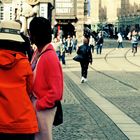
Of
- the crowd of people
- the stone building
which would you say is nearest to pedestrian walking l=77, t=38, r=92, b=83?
the crowd of people

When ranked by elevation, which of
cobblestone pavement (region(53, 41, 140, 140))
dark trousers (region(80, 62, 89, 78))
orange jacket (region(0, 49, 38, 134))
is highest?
orange jacket (region(0, 49, 38, 134))

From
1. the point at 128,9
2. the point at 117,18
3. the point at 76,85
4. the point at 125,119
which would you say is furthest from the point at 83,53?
the point at 117,18

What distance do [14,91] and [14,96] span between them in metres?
0.04

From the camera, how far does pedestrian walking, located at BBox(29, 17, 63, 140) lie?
17.9 ft

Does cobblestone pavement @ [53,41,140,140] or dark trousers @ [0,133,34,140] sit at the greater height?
dark trousers @ [0,133,34,140]

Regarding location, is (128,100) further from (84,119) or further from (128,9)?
(128,9)

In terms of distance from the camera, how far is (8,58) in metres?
4.70

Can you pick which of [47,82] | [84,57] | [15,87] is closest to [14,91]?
[15,87]

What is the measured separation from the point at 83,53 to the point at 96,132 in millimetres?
10757

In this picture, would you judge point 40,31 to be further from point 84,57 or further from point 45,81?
point 84,57

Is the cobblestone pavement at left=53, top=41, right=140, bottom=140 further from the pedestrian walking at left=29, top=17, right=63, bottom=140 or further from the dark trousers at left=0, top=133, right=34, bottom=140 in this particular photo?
the dark trousers at left=0, top=133, right=34, bottom=140

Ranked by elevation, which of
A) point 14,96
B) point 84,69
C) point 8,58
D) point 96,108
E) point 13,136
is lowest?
point 96,108

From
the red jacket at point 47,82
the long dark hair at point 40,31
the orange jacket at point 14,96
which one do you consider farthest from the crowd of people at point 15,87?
the long dark hair at point 40,31

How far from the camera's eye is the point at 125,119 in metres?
11.5
